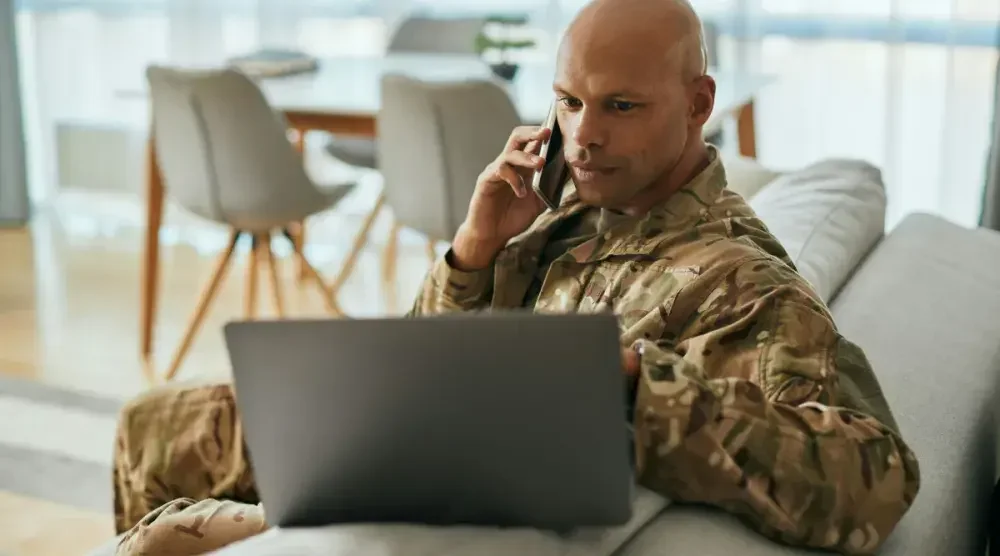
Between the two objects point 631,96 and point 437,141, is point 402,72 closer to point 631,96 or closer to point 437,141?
point 437,141

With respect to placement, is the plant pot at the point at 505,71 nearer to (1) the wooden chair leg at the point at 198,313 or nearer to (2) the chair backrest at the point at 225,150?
(2) the chair backrest at the point at 225,150

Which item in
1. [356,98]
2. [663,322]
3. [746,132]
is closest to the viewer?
[663,322]

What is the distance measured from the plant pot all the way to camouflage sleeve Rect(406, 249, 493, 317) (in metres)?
2.14

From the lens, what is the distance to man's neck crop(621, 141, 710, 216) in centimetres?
137

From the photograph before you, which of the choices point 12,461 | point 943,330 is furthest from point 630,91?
point 12,461

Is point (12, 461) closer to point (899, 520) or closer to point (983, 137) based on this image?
point (899, 520)

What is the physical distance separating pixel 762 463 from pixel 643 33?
46 cm

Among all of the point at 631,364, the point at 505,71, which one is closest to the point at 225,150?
the point at 505,71

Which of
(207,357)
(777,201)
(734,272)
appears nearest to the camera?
(734,272)

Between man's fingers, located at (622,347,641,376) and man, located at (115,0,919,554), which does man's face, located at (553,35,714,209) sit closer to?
man, located at (115,0,919,554)

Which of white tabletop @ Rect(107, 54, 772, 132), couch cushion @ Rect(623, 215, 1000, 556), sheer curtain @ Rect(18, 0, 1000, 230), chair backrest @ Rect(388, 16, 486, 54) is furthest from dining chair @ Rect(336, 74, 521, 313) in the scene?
couch cushion @ Rect(623, 215, 1000, 556)

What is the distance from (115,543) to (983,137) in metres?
3.25

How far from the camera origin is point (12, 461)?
2.86 m

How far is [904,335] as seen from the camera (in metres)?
1.49
